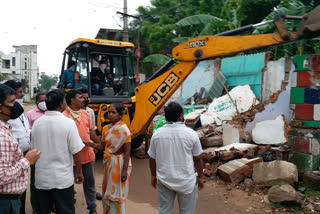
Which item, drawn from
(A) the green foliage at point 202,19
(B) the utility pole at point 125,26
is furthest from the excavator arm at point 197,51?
(B) the utility pole at point 125,26

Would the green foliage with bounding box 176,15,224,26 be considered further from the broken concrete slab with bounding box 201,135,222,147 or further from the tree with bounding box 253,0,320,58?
the broken concrete slab with bounding box 201,135,222,147

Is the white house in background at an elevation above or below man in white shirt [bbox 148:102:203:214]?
above

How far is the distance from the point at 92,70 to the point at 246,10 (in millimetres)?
10053

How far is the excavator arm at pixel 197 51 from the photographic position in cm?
321

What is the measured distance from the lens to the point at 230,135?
6.29 m

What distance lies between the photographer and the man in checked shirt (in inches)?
69.4

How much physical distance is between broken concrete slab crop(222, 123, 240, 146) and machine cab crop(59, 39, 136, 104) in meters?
2.49

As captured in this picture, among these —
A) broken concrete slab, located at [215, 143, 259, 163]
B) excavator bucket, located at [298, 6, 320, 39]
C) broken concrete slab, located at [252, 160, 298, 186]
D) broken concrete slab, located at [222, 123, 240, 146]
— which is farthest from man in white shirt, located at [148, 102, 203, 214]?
broken concrete slab, located at [222, 123, 240, 146]

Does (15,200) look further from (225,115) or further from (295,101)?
(225,115)

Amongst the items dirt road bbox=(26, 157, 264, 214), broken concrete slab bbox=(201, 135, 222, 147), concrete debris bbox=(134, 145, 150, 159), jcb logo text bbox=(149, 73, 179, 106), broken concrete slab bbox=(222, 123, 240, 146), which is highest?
jcb logo text bbox=(149, 73, 179, 106)

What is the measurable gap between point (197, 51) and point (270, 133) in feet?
9.02

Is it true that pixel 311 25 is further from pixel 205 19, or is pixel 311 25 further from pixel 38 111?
pixel 205 19

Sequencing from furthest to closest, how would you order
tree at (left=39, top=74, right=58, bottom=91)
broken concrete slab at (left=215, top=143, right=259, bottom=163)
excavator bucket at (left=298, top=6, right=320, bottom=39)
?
tree at (left=39, top=74, right=58, bottom=91) → broken concrete slab at (left=215, top=143, right=259, bottom=163) → excavator bucket at (left=298, top=6, right=320, bottom=39)

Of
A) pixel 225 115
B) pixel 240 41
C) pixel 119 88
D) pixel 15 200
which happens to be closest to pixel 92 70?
pixel 119 88
